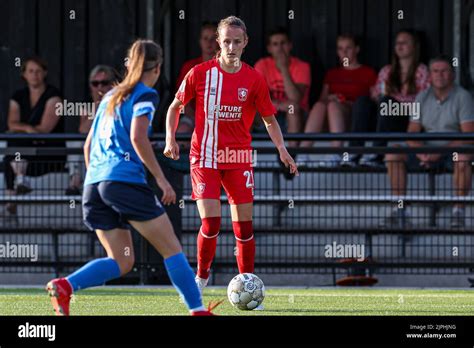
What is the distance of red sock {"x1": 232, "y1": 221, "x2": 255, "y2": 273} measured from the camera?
446 inches

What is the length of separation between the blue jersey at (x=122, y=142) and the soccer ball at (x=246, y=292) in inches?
75.0

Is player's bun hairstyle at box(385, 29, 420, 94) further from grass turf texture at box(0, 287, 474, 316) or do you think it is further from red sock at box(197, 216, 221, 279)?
red sock at box(197, 216, 221, 279)

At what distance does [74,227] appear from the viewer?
15062 mm

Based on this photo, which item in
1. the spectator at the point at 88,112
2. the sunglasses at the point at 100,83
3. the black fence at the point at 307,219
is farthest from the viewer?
the sunglasses at the point at 100,83

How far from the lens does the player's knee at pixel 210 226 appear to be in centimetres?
1124

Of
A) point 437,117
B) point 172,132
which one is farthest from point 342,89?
point 172,132

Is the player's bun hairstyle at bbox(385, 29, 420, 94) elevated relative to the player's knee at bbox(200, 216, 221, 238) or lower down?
elevated

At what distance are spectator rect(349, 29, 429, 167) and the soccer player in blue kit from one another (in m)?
6.89

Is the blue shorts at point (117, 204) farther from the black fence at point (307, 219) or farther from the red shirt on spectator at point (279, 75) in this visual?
the red shirt on spectator at point (279, 75)

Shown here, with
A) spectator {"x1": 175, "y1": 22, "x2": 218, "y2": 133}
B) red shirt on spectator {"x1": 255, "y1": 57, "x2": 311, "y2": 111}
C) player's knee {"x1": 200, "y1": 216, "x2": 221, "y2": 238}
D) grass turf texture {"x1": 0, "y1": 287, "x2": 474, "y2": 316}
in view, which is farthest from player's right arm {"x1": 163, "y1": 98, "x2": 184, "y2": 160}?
red shirt on spectator {"x1": 255, "y1": 57, "x2": 311, "y2": 111}

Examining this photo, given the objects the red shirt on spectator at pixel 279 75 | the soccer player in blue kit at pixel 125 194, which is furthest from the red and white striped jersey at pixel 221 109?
the red shirt on spectator at pixel 279 75
